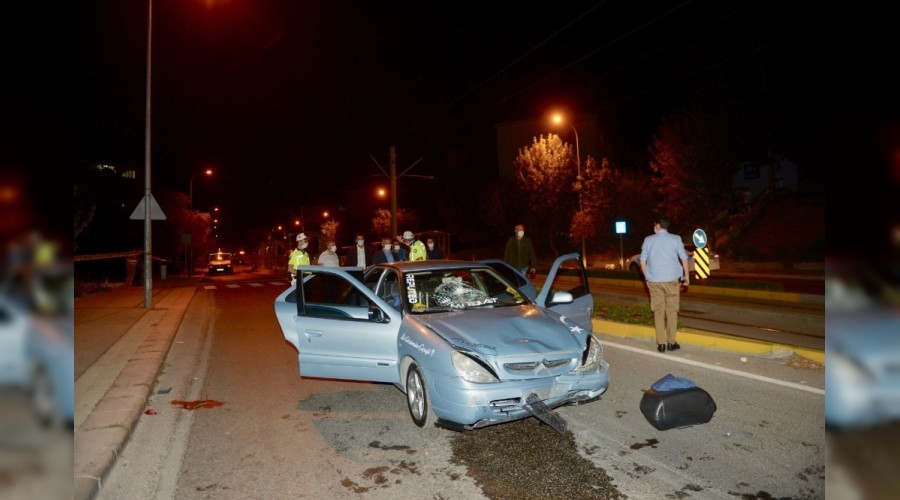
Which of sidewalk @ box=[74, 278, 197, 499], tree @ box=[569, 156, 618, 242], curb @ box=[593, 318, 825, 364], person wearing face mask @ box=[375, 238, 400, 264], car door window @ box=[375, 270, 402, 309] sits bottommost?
sidewalk @ box=[74, 278, 197, 499]

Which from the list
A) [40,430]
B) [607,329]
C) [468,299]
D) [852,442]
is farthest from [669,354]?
[40,430]

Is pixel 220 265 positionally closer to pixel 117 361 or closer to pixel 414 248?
pixel 414 248

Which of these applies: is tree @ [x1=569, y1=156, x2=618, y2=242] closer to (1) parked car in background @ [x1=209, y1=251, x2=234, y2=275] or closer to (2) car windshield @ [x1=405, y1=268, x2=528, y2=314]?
(1) parked car in background @ [x1=209, y1=251, x2=234, y2=275]

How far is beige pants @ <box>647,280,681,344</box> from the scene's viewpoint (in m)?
8.15

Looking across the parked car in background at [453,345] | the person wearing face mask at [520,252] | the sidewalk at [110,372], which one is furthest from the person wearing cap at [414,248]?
the parked car in background at [453,345]

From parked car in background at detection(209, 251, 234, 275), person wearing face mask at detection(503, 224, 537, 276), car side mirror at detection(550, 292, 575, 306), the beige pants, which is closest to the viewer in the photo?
car side mirror at detection(550, 292, 575, 306)

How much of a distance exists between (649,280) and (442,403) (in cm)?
450

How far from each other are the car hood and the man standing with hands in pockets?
9.27ft

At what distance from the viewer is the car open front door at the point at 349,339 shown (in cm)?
587

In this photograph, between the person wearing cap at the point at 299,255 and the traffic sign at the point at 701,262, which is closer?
the person wearing cap at the point at 299,255

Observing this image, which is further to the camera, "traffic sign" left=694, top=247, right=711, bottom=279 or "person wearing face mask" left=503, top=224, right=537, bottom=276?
"traffic sign" left=694, top=247, right=711, bottom=279

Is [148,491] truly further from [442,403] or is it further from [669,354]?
[669,354]

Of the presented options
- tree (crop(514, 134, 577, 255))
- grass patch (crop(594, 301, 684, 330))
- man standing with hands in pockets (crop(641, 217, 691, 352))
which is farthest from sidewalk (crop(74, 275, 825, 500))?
tree (crop(514, 134, 577, 255))

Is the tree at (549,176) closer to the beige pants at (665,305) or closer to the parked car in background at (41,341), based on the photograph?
the beige pants at (665,305)
